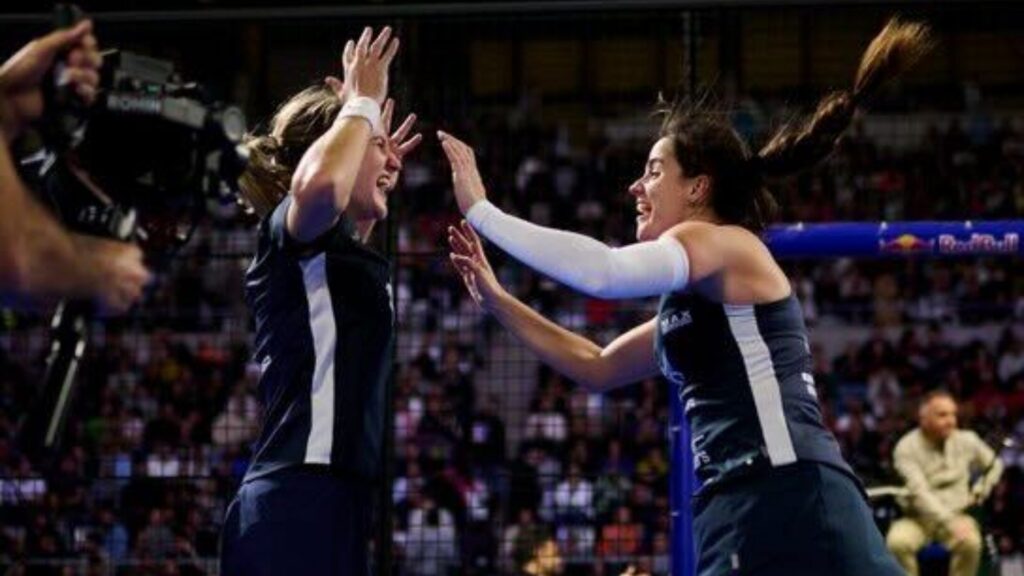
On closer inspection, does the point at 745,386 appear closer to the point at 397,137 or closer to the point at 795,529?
the point at 795,529

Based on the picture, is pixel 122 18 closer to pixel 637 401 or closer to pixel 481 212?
pixel 481 212

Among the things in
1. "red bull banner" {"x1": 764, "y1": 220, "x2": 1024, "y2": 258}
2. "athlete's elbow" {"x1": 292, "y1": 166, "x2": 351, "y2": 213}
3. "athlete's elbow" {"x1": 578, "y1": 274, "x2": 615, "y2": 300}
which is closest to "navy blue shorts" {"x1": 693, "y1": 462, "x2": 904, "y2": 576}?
"athlete's elbow" {"x1": 578, "y1": 274, "x2": 615, "y2": 300}

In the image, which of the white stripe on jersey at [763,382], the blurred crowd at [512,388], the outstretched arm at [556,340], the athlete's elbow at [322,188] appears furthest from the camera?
the blurred crowd at [512,388]

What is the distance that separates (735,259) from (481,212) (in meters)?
0.68

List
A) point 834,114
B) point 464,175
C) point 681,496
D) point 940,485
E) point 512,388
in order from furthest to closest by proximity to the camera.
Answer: point 512,388 < point 940,485 < point 681,496 < point 464,175 < point 834,114

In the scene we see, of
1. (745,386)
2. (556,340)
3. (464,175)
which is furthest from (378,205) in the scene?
(745,386)

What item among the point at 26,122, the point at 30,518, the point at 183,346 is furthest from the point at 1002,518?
the point at 26,122

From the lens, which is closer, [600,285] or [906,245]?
[600,285]

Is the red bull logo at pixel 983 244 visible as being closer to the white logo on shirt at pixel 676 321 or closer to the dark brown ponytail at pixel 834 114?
the dark brown ponytail at pixel 834 114

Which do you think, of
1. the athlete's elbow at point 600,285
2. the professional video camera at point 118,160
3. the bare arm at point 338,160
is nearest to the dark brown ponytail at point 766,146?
the athlete's elbow at point 600,285

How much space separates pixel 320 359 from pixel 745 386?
104 cm

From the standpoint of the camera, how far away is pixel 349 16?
5.20 metres

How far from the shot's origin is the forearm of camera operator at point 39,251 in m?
3.15

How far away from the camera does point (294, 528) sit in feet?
12.4
